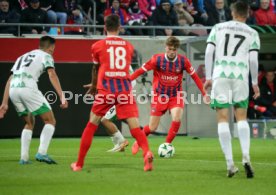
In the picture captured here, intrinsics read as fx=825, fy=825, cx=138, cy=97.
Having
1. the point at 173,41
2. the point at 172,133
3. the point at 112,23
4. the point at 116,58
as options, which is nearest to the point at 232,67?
the point at 116,58

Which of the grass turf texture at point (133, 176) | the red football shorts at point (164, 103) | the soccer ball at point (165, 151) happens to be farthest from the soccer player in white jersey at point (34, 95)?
the red football shorts at point (164, 103)

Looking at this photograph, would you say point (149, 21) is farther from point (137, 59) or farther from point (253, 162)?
point (253, 162)

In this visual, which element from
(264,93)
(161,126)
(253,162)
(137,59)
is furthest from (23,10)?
(253,162)

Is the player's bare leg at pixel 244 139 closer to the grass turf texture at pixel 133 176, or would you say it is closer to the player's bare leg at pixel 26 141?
the grass turf texture at pixel 133 176

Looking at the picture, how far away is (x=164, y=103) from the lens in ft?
51.4

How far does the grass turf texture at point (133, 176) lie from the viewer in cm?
936

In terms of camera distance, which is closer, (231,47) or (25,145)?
(231,47)

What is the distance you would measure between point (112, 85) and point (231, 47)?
180 cm

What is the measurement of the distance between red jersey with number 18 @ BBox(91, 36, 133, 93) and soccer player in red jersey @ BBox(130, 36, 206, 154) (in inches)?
140

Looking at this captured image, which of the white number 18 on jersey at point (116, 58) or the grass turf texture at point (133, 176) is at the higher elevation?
the white number 18 on jersey at point (116, 58)

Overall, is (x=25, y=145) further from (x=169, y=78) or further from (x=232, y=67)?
(x=232, y=67)

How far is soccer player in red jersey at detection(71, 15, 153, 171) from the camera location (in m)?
11.5

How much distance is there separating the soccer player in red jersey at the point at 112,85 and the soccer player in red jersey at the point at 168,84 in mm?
3573

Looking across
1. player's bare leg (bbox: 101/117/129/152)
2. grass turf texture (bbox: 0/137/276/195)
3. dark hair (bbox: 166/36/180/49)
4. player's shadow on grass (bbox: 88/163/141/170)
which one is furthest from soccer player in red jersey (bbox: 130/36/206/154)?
player's shadow on grass (bbox: 88/163/141/170)
